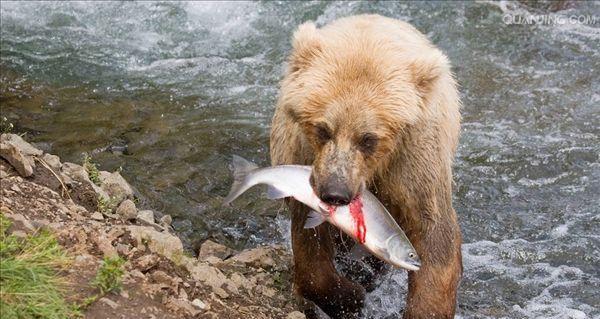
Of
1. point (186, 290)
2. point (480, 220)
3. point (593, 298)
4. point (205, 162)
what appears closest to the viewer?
point (186, 290)

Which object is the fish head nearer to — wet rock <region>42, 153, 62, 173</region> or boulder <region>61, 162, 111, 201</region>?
boulder <region>61, 162, 111, 201</region>

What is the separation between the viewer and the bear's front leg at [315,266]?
18.7ft

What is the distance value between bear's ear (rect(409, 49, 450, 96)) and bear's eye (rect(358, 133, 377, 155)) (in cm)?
40

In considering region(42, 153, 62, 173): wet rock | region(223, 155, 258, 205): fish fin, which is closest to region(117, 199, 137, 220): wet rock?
region(42, 153, 62, 173): wet rock

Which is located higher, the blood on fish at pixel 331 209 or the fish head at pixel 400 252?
the blood on fish at pixel 331 209

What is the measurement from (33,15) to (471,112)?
210 inches

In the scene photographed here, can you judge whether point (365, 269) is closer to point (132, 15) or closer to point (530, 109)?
point (530, 109)

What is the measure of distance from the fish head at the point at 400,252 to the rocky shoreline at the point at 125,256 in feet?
2.59

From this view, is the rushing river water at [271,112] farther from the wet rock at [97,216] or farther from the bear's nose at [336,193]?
the bear's nose at [336,193]

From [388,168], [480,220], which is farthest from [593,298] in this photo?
[388,168]

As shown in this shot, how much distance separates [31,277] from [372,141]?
71.7 inches

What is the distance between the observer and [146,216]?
6363 mm

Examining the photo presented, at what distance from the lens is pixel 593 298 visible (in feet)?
21.2

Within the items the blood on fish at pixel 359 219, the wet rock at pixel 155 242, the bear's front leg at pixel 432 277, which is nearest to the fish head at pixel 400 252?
the blood on fish at pixel 359 219
